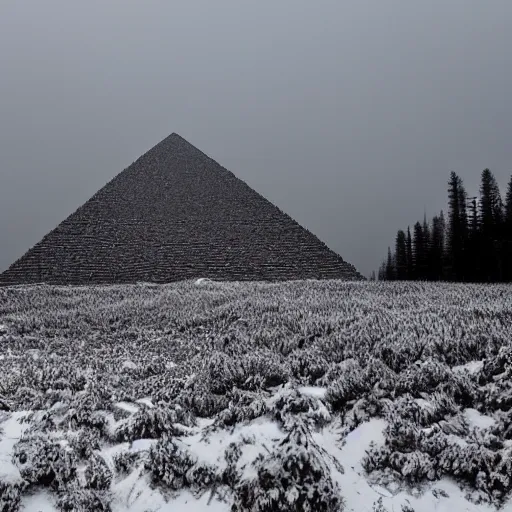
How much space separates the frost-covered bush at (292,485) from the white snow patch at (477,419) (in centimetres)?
165

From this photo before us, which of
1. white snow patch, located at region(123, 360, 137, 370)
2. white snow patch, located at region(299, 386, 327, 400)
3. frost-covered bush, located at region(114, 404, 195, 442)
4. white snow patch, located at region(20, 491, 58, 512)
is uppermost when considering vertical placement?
white snow patch, located at region(123, 360, 137, 370)

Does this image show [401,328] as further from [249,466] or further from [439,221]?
[439,221]

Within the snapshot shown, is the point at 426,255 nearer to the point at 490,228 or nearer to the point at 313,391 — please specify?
the point at 490,228

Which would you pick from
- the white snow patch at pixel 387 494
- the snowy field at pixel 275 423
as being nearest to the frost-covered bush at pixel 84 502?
the snowy field at pixel 275 423

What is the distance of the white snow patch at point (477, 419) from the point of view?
389 centimetres

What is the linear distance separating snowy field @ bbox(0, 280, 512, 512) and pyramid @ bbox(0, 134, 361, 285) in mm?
22955

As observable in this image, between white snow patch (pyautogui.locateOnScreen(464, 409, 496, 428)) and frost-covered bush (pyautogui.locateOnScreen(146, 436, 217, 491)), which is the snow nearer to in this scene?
white snow patch (pyautogui.locateOnScreen(464, 409, 496, 428))

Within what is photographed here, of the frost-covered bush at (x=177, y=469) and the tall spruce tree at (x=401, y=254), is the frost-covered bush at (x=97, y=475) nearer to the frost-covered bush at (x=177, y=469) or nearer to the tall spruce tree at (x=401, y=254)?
the frost-covered bush at (x=177, y=469)

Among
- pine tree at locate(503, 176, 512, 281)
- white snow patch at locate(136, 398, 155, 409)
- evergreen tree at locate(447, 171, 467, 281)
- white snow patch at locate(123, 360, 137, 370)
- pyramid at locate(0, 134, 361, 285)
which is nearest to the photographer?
white snow patch at locate(136, 398, 155, 409)

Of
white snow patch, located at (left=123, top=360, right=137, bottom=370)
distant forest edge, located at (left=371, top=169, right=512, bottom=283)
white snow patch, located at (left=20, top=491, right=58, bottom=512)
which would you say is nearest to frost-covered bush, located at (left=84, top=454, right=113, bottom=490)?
white snow patch, located at (left=20, top=491, right=58, bottom=512)

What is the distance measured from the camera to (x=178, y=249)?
106 feet

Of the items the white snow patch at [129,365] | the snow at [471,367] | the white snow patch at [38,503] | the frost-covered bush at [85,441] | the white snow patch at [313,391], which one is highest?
the snow at [471,367]

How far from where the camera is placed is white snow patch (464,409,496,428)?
389cm

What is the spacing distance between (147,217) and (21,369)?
1201 inches
